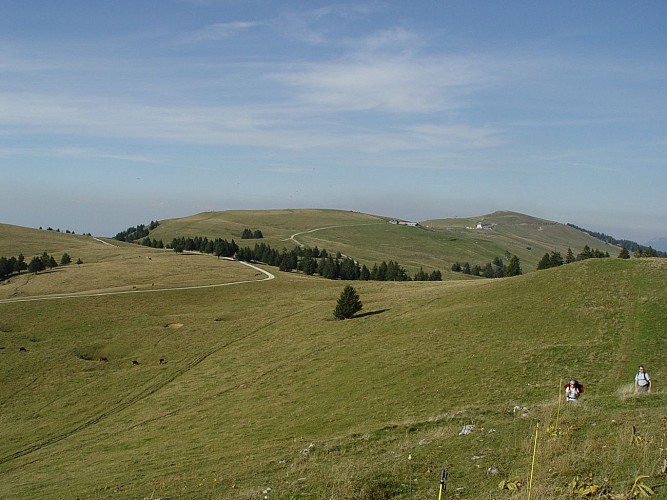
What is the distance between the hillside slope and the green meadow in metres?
0.14

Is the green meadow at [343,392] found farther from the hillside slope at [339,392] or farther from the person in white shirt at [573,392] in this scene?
the person in white shirt at [573,392]

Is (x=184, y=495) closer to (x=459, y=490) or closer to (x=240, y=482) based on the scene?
(x=240, y=482)

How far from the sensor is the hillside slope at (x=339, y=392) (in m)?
16.3

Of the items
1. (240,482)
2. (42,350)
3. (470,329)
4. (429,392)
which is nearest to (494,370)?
(429,392)

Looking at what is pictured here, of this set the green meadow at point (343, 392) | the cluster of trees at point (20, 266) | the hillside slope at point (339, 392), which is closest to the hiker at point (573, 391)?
the hillside slope at point (339, 392)

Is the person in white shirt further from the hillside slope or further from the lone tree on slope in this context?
the lone tree on slope

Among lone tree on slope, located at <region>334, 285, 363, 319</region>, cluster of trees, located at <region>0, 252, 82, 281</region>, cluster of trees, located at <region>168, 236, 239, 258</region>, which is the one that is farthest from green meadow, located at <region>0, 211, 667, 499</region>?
cluster of trees, located at <region>168, 236, 239, 258</region>

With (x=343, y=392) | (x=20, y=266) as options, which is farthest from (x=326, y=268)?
(x=343, y=392)

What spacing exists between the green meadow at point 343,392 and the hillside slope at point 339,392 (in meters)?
0.14

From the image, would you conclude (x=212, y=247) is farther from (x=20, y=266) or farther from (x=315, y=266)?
(x=20, y=266)

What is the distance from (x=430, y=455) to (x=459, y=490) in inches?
136

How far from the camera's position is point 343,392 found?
3628 centimetres

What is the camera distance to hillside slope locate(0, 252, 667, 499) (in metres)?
16.3

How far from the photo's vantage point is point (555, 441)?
15.8 metres
